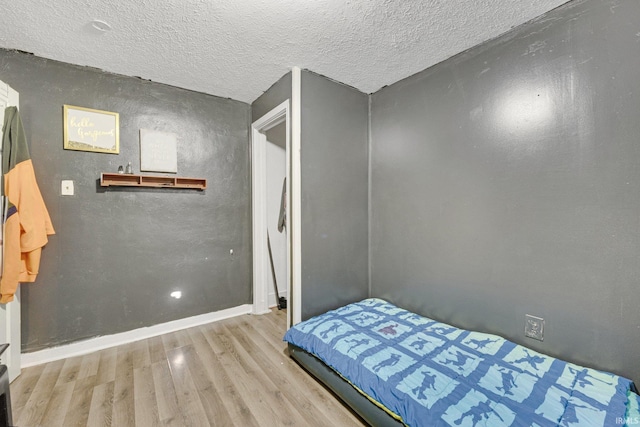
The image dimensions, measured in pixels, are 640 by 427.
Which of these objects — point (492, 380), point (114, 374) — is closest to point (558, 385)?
point (492, 380)

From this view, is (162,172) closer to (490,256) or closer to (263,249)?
(263,249)

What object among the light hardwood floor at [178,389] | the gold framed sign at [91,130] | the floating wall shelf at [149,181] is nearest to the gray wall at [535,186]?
the light hardwood floor at [178,389]

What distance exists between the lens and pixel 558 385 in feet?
4.41

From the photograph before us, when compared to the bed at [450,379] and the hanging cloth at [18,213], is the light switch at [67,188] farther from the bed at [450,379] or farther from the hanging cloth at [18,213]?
the bed at [450,379]

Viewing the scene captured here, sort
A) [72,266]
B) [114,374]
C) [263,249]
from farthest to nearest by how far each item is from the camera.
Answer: [263,249] → [72,266] → [114,374]

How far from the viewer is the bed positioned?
46.3 inches

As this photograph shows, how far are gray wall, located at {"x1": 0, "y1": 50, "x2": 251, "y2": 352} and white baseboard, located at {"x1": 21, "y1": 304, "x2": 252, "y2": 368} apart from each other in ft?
0.17

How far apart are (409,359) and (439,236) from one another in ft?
3.39

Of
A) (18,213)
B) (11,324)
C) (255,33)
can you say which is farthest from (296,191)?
(11,324)

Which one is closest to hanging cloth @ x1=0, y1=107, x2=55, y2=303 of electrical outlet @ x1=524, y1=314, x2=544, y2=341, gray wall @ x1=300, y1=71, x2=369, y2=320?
gray wall @ x1=300, y1=71, x2=369, y2=320

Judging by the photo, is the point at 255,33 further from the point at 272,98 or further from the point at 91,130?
the point at 91,130

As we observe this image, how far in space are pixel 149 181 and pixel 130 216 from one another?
364 mm

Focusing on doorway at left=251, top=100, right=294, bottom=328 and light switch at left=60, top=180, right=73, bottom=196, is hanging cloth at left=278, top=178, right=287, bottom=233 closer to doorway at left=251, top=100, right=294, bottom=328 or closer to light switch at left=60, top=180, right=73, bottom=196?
doorway at left=251, top=100, right=294, bottom=328

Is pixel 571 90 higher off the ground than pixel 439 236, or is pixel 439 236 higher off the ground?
pixel 571 90
